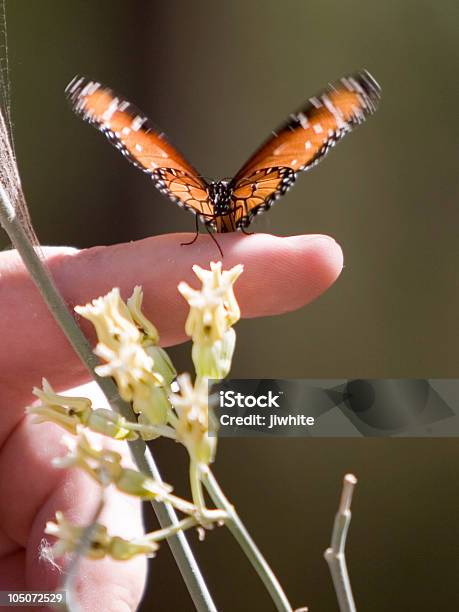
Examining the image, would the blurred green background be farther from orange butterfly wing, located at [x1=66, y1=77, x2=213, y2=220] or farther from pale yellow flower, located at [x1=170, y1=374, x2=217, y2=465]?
pale yellow flower, located at [x1=170, y1=374, x2=217, y2=465]

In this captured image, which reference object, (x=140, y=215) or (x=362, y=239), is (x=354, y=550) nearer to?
(x=362, y=239)

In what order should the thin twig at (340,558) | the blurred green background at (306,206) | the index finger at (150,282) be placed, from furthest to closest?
1. the blurred green background at (306,206)
2. the index finger at (150,282)
3. the thin twig at (340,558)

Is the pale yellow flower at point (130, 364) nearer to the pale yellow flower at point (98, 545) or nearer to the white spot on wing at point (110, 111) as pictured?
the pale yellow flower at point (98, 545)

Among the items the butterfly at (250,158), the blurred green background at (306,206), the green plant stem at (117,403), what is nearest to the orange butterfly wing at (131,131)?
the butterfly at (250,158)

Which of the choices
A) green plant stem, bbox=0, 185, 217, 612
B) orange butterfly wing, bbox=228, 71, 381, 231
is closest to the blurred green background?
orange butterfly wing, bbox=228, 71, 381, 231

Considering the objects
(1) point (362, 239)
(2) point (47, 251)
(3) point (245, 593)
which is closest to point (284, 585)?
(3) point (245, 593)
